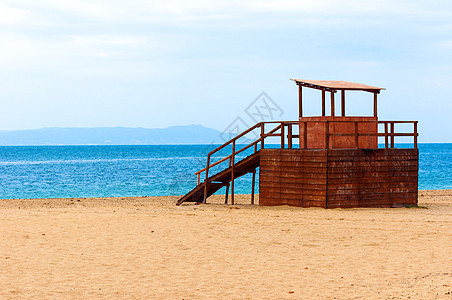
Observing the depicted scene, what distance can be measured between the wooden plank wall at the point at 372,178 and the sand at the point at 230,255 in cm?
94

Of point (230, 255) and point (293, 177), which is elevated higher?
point (293, 177)

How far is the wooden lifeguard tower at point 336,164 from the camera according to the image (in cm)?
1806

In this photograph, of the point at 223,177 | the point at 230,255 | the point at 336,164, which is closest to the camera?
the point at 230,255

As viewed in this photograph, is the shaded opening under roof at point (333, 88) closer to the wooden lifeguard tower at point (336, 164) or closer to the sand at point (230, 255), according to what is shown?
the wooden lifeguard tower at point (336, 164)

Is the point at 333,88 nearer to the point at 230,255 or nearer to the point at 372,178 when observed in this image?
the point at 372,178

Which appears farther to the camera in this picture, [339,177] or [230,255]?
[339,177]

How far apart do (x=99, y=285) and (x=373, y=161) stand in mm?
11732

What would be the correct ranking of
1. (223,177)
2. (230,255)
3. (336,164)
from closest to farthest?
(230,255), (336,164), (223,177)

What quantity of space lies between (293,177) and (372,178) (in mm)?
2566

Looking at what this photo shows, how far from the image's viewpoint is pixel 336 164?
1795cm

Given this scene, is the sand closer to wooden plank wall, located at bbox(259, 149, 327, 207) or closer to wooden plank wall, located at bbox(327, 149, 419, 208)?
wooden plank wall, located at bbox(259, 149, 327, 207)

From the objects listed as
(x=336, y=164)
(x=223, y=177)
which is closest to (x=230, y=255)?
(x=336, y=164)

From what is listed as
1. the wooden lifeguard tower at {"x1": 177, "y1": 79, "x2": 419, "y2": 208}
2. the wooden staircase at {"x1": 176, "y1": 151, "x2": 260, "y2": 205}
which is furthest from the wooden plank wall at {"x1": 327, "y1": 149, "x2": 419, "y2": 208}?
the wooden staircase at {"x1": 176, "y1": 151, "x2": 260, "y2": 205}

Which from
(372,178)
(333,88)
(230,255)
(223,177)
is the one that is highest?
(333,88)
